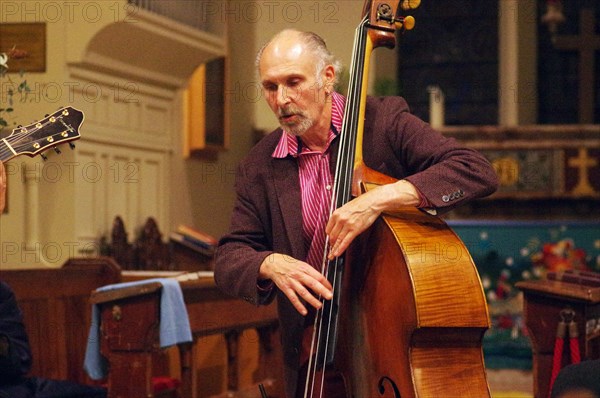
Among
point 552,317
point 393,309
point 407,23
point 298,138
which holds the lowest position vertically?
point 552,317

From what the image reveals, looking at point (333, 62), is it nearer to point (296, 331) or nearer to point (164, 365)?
point (296, 331)

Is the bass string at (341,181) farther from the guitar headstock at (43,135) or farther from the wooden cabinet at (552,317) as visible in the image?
the wooden cabinet at (552,317)

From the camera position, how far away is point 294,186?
2.75 m

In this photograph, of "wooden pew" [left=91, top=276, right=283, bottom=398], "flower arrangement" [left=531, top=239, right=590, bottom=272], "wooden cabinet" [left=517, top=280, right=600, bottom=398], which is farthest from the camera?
"flower arrangement" [left=531, top=239, right=590, bottom=272]

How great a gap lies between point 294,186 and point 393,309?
0.49 metres

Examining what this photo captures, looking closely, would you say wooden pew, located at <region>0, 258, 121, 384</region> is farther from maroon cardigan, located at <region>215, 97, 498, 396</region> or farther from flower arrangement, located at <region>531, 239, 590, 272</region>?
flower arrangement, located at <region>531, 239, 590, 272</region>

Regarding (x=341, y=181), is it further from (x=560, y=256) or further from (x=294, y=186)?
(x=560, y=256)

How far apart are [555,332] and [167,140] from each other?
381 centimetres

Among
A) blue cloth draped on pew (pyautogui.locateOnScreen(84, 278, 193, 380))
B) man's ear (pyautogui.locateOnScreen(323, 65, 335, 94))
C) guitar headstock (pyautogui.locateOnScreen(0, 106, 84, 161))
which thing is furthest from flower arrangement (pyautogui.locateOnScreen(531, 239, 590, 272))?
man's ear (pyautogui.locateOnScreen(323, 65, 335, 94))

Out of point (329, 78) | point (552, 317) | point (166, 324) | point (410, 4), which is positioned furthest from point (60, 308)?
point (410, 4)

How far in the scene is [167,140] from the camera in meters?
7.14

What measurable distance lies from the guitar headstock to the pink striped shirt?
116 centimetres

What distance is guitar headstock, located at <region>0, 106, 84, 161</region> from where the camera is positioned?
142 inches

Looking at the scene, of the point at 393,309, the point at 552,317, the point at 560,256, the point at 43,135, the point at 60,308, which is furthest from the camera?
the point at 560,256
